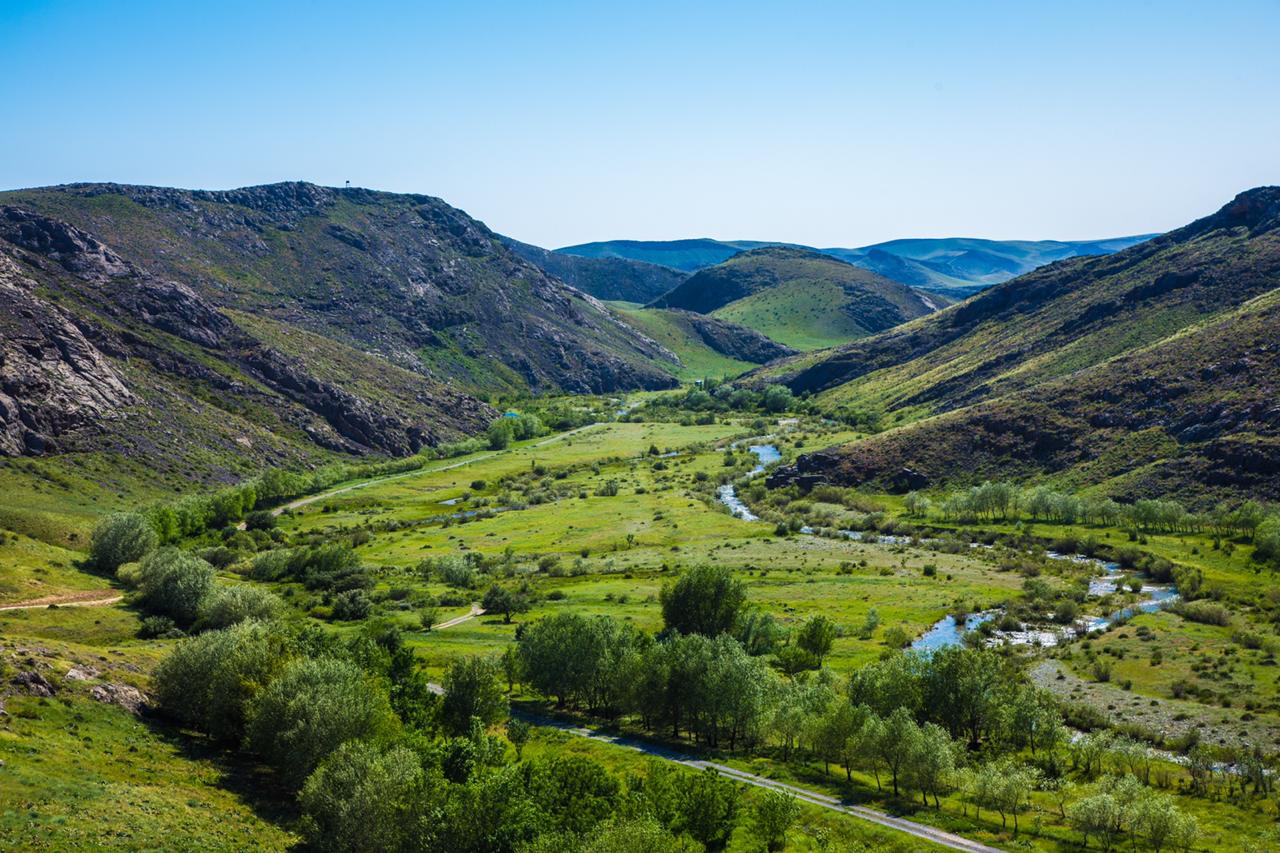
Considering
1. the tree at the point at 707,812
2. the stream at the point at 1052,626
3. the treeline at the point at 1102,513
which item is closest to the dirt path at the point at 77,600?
the tree at the point at 707,812

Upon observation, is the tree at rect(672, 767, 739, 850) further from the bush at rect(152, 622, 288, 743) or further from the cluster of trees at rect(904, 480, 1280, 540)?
the cluster of trees at rect(904, 480, 1280, 540)

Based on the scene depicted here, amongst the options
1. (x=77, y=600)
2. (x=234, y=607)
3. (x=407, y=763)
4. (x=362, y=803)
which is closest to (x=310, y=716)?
(x=407, y=763)

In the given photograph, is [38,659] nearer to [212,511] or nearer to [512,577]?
[512,577]

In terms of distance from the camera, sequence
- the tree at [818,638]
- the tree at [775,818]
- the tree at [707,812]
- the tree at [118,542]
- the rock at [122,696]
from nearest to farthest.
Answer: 1. the tree at [775,818]
2. the tree at [707,812]
3. the rock at [122,696]
4. the tree at [818,638]
5. the tree at [118,542]

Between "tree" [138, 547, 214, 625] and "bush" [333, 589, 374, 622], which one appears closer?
"tree" [138, 547, 214, 625]

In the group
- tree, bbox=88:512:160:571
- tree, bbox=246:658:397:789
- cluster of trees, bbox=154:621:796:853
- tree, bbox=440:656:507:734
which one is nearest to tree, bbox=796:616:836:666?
cluster of trees, bbox=154:621:796:853

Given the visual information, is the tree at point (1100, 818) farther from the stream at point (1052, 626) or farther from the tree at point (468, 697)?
the tree at point (468, 697)
